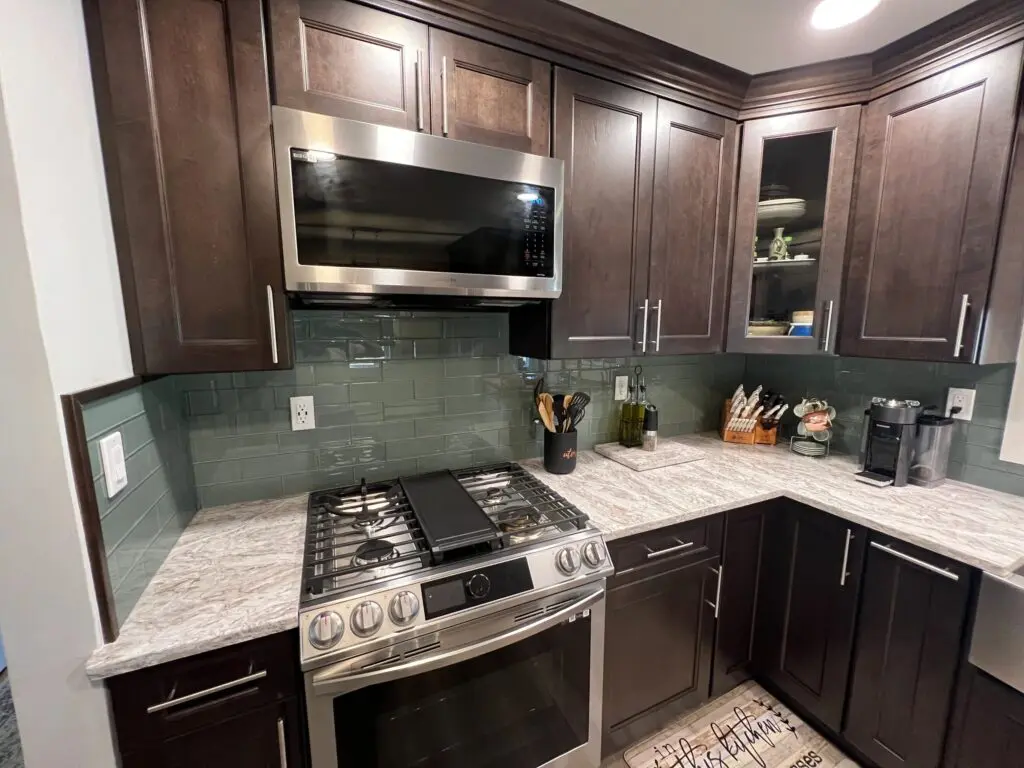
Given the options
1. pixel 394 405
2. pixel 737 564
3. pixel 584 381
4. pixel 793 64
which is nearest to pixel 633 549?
pixel 737 564

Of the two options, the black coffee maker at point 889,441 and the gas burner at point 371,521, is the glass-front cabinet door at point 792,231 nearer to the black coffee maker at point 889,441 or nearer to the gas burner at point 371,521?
the black coffee maker at point 889,441

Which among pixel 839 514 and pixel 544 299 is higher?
pixel 544 299

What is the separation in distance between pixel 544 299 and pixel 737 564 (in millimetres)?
1203

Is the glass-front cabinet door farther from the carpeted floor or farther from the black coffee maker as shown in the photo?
the carpeted floor

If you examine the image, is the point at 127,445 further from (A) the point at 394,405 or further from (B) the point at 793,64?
(B) the point at 793,64

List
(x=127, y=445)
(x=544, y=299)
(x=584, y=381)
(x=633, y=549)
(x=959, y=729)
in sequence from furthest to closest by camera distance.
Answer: (x=584, y=381) < (x=544, y=299) < (x=633, y=549) < (x=959, y=729) < (x=127, y=445)

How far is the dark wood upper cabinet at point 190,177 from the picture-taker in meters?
0.93

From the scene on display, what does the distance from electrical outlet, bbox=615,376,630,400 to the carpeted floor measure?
2.57 meters

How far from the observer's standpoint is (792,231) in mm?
1742

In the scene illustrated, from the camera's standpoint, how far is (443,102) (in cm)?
119

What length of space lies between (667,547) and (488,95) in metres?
1.51

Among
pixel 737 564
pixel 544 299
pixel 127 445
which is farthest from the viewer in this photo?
pixel 737 564

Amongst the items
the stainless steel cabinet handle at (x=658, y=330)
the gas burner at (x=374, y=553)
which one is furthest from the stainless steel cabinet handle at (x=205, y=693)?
the stainless steel cabinet handle at (x=658, y=330)

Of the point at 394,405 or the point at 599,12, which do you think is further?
the point at 394,405
